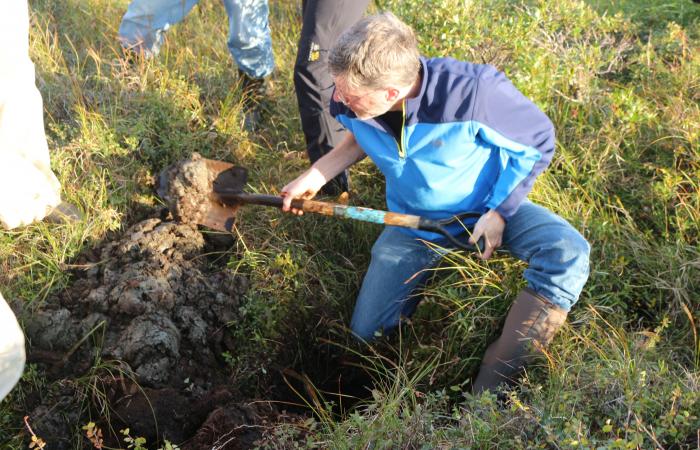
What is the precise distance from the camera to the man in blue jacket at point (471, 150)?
2.60 meters

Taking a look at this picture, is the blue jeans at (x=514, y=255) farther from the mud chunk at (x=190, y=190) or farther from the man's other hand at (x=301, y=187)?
the mud chunk at (x=190, y=190)

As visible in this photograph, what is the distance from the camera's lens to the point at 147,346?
288 centimetres

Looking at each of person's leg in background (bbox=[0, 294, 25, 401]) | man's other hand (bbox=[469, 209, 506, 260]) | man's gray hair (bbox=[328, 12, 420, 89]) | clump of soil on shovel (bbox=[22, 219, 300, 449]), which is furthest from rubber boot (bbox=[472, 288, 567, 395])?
person's leg in background (bbox=[0, 294, 25, 401])

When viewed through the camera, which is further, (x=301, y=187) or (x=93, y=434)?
(x=301, y=187)

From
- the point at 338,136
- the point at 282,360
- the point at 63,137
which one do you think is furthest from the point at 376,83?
the point at 63,137

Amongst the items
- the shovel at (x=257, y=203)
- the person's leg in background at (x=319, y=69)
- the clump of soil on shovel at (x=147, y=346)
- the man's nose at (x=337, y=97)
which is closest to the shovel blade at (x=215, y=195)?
the shovel at (x=257, y=203)

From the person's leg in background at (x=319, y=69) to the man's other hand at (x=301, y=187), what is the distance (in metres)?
0.61

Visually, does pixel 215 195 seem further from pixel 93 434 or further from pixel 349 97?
pixel 93 434

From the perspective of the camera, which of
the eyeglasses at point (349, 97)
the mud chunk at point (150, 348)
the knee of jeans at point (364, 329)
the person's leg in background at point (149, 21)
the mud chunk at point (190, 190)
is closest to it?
A: the eyeglasses at point (349, 97)

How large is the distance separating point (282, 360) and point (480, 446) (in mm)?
1335

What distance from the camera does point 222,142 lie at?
13.3 ft

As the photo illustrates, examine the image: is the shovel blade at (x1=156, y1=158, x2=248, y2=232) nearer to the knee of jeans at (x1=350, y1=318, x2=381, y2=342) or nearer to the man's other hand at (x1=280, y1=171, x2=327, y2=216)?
the man's other hand at (x1=280, y1=171, x2=327, y2=216)

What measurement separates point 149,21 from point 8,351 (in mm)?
2767

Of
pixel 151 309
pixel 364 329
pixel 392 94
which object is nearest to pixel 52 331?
pixel 151 309
